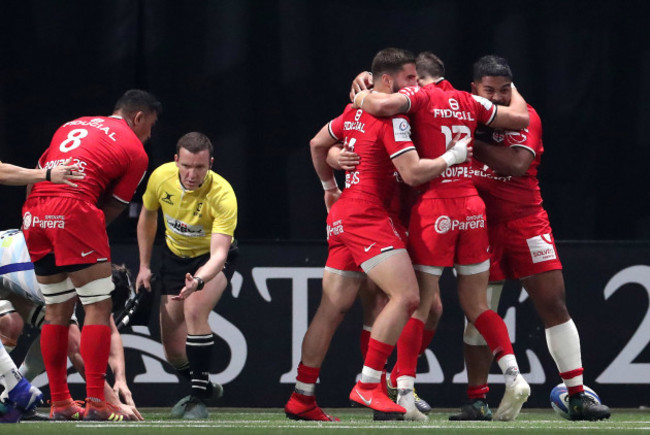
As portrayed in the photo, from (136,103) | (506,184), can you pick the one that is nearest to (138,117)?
(136,103)

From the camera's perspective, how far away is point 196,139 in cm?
766

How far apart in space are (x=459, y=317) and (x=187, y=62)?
2.58 m

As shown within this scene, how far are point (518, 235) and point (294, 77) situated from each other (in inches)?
102

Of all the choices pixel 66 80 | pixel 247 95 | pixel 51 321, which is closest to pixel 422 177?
pixel 51 321

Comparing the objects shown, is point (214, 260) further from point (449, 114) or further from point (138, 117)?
point (449, 114)

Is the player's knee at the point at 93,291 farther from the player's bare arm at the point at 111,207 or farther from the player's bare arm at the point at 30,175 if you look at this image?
the player's bare arm at the point at 30,175

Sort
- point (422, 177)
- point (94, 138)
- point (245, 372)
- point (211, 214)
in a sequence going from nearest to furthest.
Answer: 1. point (422, 177)
2. point (94, 138)
3. point (211, 214)
4. point (245, 372)

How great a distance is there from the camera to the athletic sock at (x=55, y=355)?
723 cm

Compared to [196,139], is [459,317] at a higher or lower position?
lower

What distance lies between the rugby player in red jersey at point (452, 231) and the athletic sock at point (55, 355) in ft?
5.94

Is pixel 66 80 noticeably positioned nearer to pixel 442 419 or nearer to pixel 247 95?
pixel 247 95

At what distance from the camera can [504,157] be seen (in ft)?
24.2

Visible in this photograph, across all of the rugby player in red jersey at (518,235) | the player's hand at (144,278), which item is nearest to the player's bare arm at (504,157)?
the rugby player in red jersey at (518,235)

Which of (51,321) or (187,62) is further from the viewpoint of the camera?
(187,62)
